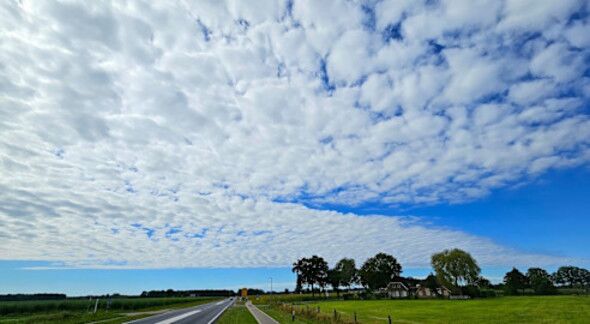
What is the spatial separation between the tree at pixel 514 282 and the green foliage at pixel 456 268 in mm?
24267

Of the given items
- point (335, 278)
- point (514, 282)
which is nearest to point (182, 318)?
point (335, 278)

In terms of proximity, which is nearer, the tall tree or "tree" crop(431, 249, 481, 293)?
"tree" crop(431, 249, 481, 293)

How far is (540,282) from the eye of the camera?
4478 inches

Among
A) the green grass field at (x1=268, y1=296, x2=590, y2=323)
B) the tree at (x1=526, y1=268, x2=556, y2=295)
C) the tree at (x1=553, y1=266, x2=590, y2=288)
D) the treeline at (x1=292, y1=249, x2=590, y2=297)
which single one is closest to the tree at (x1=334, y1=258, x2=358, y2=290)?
the treeline at (x1=292, y1=249, x2=590, y2=297)

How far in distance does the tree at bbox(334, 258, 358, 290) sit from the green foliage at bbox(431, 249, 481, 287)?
1440 inches

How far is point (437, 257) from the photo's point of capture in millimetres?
96062

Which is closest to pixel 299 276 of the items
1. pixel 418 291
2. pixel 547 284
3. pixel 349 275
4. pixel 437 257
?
pixel 349 275

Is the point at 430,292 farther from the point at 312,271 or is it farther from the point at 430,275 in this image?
the point at 312,271

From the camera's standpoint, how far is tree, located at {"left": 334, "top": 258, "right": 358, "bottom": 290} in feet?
413

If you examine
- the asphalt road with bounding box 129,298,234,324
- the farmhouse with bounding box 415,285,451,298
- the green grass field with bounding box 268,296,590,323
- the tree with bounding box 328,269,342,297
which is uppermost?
the tree with bounding box 328,269,342,297

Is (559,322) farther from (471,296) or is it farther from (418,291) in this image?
(418,291)

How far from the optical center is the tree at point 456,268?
9288 centimetres

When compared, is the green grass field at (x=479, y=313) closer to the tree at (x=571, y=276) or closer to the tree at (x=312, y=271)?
the tree at (x=312, y=271)

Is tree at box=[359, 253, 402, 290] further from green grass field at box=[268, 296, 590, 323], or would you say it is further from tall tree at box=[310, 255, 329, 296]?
green grass field at box=[268, 296, 590, 323]
